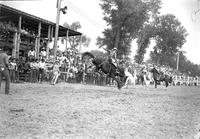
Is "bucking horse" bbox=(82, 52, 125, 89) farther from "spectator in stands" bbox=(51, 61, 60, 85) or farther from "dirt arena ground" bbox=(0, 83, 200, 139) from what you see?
"dirt arena ground" bbox=(0, 83, 200, 139)

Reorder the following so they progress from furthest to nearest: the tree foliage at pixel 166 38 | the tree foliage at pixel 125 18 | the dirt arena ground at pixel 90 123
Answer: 1. the tree foliage at pixel 166 38
2. the tree foliage at pixel 125 18
3. the dirt arena ground at pixel 90 123

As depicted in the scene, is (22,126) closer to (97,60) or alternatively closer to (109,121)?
(109,121)

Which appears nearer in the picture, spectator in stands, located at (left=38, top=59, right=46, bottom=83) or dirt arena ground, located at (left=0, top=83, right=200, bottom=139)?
dirt arena ground, located at (left=0, top=83, right=200, bottom=139)

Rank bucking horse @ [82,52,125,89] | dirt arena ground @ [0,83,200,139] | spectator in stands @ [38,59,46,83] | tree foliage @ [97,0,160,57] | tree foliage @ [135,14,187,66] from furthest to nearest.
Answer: tree foliage @ [135,14,187,66], tree foliage @ [97,0,160,57], spectator in stands @ [38,59,46,83], bucking horse @ [82,52,125,89], dirt arena ground @ [0,83,200,139]

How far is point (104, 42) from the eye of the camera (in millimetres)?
47812

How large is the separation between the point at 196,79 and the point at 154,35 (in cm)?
1217

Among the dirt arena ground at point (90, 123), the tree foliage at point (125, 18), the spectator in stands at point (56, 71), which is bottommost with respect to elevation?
the dirt arena ground at point (90, 123)

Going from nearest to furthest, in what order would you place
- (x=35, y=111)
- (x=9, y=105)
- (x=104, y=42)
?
(x=35, y=111) → (x=9, y=105) → (x=104, y=42)

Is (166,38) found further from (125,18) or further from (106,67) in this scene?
(106,67)

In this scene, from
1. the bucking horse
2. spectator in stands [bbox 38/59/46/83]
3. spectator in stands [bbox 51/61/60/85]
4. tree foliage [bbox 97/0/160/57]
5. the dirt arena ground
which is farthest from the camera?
tree foliage [bbox 97/0/160/57]

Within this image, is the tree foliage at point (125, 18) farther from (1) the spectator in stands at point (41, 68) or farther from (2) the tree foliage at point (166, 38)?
(1) the spectator in stands at point (41, 68)

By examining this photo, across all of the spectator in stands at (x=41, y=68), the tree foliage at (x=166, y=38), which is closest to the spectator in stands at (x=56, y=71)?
the spectator in stands at (x=41, y=68)

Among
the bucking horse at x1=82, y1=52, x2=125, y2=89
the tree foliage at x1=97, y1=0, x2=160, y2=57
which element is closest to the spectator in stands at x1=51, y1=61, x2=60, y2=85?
the bucking horse at x1=82, y1=52, x2=125, y2=89

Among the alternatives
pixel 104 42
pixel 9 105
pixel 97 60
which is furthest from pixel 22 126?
pixel 104 42
